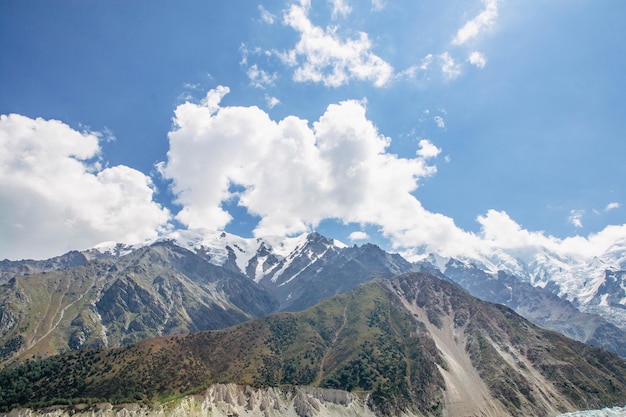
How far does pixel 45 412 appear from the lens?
557 feet

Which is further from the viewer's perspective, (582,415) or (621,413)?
(582,415)

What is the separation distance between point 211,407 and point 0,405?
92201mm

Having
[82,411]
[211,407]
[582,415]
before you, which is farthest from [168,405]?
[582,415]

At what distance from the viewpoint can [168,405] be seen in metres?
183

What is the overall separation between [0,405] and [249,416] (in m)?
108

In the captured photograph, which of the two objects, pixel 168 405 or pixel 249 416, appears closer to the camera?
pixel 168 405

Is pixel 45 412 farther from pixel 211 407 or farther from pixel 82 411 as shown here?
pixel 211 407

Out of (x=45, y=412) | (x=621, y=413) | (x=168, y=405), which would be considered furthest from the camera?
→ (x=168, y=405)

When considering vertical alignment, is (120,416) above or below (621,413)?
above

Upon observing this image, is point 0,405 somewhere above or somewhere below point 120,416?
above

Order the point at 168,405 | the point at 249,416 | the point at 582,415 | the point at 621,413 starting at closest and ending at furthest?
the point at 621,413 < the point at 582,415 < the point at 168,405 < the point at 249,416

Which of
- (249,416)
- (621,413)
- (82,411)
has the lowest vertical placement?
(621,413)

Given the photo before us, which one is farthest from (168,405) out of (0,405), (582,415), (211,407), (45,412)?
(582,415)

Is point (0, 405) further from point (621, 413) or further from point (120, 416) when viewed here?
point (621, 413)
